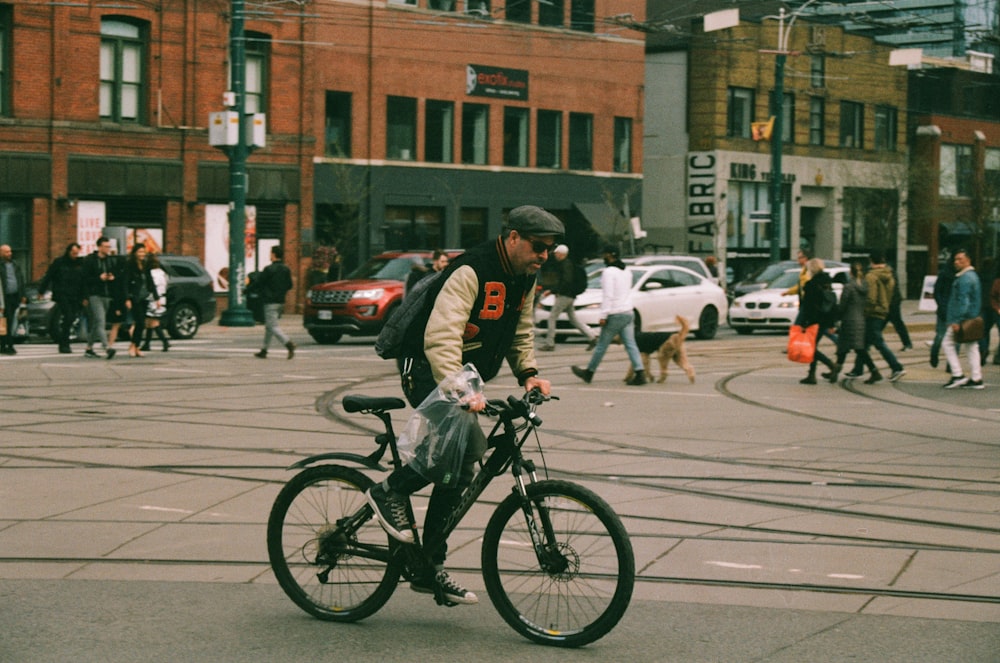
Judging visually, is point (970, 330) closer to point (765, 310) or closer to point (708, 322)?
point (708, 322)

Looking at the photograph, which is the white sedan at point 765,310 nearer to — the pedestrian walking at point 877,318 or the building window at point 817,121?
the pedestrian walking at point 877,318

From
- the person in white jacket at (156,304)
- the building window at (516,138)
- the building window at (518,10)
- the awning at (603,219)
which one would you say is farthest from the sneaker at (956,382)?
the building window at (518,10)

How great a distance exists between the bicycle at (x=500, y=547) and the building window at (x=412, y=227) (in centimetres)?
3713

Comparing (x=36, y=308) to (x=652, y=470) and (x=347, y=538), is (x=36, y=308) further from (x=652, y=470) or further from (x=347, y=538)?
(x=347, y=538)

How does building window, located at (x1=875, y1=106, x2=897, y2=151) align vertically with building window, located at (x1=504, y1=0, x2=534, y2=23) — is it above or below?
below

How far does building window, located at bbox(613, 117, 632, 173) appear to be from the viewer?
167 feet

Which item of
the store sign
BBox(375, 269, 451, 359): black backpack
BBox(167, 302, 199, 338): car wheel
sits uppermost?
the store sign

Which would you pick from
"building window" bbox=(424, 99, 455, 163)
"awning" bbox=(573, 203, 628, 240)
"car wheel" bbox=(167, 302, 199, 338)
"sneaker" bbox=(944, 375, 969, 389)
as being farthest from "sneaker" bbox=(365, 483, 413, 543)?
"awning" bbox=(573, 203, 628, 240)

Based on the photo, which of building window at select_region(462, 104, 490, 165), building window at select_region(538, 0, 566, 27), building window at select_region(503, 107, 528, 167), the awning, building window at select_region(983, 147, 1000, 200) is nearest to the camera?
building window at select_region(462, 104, 490, 165)

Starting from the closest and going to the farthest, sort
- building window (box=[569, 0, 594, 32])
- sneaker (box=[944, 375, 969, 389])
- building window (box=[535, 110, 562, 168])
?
sneaker (box=[944, 375, 969, 389]), building window (box=[535, 110, 562, 168]), building window (box=[569, 0, 594, 32])

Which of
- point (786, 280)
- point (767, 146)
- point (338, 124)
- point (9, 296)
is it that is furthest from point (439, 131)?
point (9, 296)

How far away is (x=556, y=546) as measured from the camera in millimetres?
5844

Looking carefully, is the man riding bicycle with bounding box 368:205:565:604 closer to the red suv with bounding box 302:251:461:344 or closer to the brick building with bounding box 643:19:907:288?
the red suv with bounding box 302:251:461:344

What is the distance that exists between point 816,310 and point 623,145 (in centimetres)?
3334
